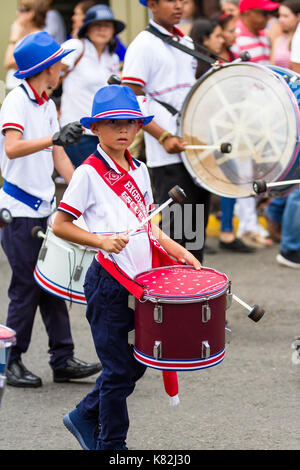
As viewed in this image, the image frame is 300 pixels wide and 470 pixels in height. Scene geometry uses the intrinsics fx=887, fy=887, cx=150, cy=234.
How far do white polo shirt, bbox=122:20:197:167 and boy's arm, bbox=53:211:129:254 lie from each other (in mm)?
1719

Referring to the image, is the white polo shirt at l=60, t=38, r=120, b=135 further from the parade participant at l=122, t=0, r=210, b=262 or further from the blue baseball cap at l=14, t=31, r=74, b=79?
the blue baseball cap at l=14, t=31, r=74, b=79

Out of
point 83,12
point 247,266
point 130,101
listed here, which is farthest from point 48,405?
point 83,12

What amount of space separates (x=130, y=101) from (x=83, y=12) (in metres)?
4.58

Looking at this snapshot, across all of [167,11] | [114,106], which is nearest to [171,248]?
[114,106]

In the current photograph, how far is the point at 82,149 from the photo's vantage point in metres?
6.66

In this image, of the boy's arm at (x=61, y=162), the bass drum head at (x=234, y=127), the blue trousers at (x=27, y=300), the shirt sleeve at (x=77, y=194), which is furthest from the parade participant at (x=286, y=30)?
the shirt sleeve at (x=77, y=194)

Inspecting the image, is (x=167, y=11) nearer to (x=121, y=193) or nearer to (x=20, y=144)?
(x=20, y=144)

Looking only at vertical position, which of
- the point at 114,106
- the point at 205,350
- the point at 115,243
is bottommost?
the point at 205,350

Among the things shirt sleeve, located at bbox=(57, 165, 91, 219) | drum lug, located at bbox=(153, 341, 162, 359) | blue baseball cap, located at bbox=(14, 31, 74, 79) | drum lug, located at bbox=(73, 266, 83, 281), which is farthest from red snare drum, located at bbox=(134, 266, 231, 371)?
blue baseball cap, located at bbox=(14, 31, 74, 79)

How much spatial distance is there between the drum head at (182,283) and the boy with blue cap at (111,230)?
9cm

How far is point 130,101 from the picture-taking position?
3385 mm

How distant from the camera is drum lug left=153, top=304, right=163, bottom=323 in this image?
125 inches

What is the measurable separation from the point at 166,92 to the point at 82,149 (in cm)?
175

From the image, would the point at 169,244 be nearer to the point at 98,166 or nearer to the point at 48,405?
the point at 98,166
